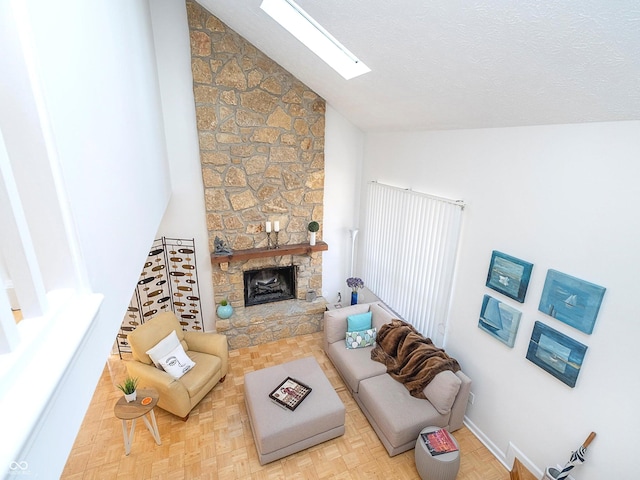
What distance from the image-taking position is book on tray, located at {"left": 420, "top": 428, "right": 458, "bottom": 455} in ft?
8.38

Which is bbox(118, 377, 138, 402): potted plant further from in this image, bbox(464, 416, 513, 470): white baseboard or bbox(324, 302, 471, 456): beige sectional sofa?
bbox(464, 416, 513, 470): white baseboard

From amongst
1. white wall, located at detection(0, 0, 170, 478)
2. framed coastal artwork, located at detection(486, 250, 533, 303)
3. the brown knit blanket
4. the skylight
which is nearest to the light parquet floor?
the brown knit blanket

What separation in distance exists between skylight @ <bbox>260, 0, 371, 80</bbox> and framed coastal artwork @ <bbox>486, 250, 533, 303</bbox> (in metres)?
1.97

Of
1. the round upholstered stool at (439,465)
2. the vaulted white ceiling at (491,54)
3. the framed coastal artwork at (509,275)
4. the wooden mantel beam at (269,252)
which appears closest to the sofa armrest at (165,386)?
the wooden mantel beam at (269,252)

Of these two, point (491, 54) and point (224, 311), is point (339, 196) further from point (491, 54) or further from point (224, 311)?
point (491, 54)

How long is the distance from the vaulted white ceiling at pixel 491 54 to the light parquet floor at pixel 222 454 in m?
2.99

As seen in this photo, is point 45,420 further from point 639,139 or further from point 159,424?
point 159,424

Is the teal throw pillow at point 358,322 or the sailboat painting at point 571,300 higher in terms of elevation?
the sailboat painting at point 571,300

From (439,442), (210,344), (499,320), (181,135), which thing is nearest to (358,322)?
(439,442)

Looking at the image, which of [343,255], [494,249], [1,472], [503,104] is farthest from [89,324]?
[343,255]

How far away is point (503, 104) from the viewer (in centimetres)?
219

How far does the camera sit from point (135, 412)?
9.05 feet

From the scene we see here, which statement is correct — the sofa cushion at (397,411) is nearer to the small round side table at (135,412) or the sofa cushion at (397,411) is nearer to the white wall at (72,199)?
the small round side table at (135,412)

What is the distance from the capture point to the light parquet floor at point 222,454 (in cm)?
271
